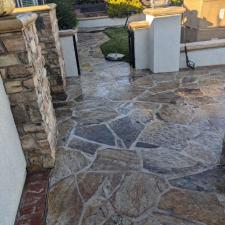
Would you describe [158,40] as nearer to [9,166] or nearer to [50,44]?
[50,44]

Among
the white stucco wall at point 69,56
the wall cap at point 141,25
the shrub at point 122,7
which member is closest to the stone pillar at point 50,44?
the white stucco wall at point 69,56

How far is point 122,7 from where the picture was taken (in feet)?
41.2

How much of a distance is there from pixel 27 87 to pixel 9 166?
0.85 metres

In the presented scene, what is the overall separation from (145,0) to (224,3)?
340 inches

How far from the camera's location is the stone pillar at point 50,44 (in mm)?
4887

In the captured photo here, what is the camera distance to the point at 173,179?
2.97 m

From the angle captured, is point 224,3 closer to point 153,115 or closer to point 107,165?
point 153,115

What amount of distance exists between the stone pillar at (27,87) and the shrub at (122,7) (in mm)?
10085

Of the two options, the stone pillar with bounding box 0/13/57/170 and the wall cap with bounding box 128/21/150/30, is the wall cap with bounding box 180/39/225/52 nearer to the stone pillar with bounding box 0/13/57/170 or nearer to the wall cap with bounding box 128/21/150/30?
the wall cap with bounding box 128/21/150/30

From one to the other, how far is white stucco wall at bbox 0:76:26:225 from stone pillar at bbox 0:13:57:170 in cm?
11

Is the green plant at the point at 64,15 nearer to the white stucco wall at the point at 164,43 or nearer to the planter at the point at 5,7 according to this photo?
the white stucco wall at the point at 164,43

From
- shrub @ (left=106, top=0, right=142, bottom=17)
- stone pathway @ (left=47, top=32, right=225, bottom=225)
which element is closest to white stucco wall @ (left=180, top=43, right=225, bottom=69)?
stone pathway @ (left=47, top=32, right=225, bottom=225)

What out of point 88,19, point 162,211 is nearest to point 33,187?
point 162,211

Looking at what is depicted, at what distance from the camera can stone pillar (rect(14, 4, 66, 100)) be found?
4.89 m
